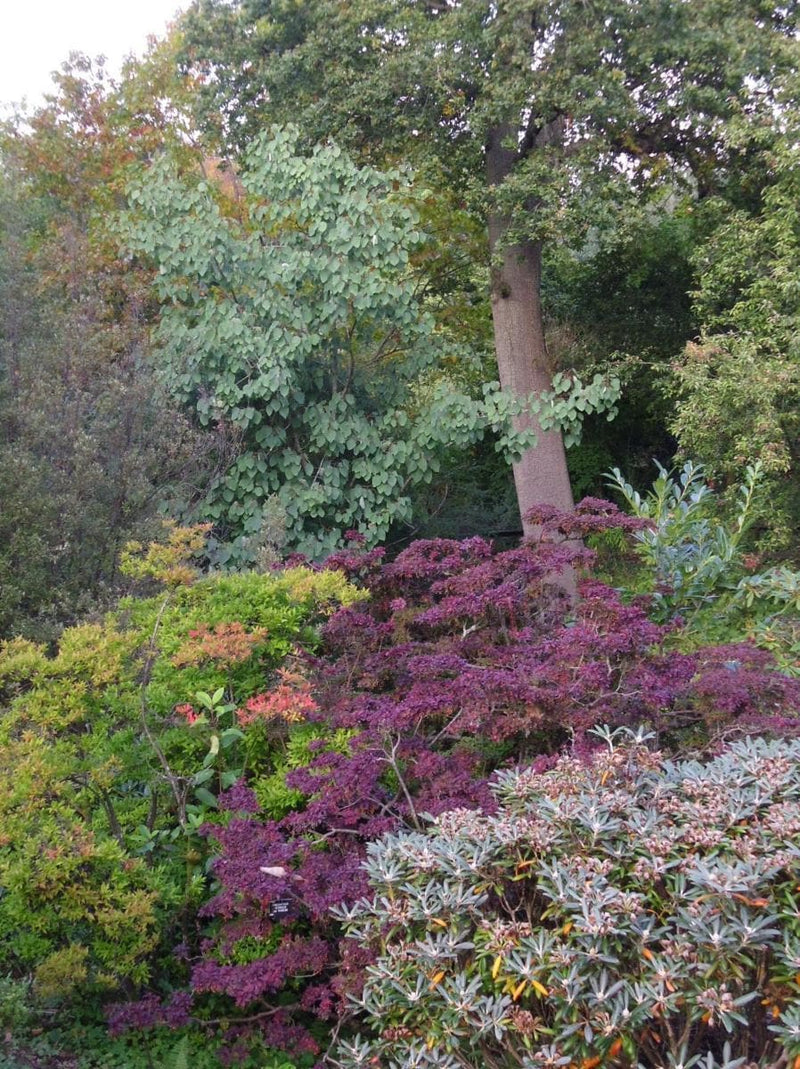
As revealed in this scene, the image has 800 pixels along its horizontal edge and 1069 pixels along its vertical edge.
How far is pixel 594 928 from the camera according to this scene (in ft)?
7.68

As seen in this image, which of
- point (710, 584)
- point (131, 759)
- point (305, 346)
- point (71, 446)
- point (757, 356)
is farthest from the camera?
point (757, 356)

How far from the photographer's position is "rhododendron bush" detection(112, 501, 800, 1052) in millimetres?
3195

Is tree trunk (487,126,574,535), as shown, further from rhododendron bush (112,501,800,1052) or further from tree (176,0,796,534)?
rhododendron bush (112,501,800,1052)

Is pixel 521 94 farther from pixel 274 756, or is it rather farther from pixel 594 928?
pixel 594 928

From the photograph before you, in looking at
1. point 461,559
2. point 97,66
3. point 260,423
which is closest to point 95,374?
point 260,423

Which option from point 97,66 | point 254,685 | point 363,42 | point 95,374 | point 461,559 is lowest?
point 254,685

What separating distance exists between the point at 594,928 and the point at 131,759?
2255 mm

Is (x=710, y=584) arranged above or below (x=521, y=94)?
below

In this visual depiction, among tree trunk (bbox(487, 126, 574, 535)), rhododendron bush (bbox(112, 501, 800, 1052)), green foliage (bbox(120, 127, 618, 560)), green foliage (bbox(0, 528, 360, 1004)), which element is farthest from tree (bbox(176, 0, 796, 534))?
green foliage (bbox(0, 528, 360, 1004))

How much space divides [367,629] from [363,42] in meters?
8.05

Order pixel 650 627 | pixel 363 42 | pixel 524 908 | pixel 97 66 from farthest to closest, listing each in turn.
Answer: pixel 97 66
pixel 363 42
pixel 650 627
pixel 524 908

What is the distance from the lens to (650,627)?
3.96m

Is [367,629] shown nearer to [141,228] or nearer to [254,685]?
[254,685]

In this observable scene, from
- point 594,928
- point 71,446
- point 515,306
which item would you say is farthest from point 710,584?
point 515,306
